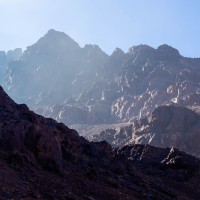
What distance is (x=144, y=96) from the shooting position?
182 meters

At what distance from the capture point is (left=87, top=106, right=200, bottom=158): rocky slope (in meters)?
99.0

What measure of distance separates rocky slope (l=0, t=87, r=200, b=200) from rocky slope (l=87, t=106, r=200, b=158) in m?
65.7

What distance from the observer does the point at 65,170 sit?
21641mm

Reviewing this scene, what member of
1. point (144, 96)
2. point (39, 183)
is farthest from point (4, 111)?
point (144, 96)

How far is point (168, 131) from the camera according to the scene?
10550 cm

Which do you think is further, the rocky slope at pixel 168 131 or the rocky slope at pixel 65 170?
the rocky slope at pixel 168 131

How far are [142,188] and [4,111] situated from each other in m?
9.59

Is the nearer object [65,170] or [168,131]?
[65,170]

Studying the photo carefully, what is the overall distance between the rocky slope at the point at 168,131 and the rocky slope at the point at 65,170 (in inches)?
2585

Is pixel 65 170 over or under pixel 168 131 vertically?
under

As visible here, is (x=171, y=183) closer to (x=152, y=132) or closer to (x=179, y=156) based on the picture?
(x=179, y=156)

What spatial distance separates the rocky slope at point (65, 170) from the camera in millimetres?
17266

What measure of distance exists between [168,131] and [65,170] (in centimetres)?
8619

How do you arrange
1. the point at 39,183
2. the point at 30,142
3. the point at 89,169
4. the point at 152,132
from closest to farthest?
1. the point at 39,183
2. the point at 30,142
3. the point at 89,169
4. the point at 152,132
